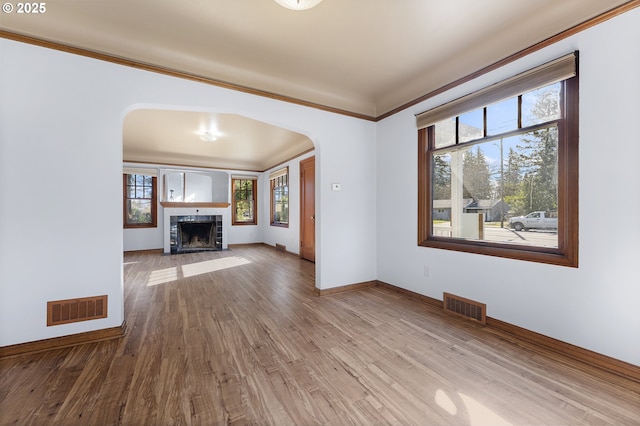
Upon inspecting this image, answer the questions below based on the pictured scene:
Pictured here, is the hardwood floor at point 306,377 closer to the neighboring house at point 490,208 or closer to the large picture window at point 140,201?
the neighboring house at point 490,208

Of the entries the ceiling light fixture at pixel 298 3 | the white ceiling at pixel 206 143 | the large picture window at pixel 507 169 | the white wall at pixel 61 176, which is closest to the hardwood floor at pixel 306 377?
the white wall at pixel 61 176

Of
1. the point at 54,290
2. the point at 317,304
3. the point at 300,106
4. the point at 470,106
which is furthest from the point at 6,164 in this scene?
the point at 470,106

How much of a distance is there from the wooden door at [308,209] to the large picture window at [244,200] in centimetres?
291

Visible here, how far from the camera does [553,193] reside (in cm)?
219

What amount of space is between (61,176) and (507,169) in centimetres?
405

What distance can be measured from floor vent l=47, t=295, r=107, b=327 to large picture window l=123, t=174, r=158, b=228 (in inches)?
216

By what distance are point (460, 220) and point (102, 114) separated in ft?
12.4

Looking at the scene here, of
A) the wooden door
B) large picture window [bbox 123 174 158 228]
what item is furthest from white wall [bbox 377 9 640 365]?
large picture window [bbox 123 174 158 228]

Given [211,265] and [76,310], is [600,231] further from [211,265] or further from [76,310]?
[211,265]

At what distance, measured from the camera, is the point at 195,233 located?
741 cm

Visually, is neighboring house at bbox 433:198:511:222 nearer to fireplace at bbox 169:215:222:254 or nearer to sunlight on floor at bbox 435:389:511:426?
sunlight on floor at bbox 435:389:511:426

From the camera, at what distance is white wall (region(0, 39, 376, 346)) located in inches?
80.5

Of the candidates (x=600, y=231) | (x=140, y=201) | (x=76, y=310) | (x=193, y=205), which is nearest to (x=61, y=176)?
(x=76, y=310)

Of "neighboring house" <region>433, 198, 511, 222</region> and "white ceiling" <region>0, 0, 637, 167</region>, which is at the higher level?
"white ceiling" <region>0, 0, 637, 167</region>
